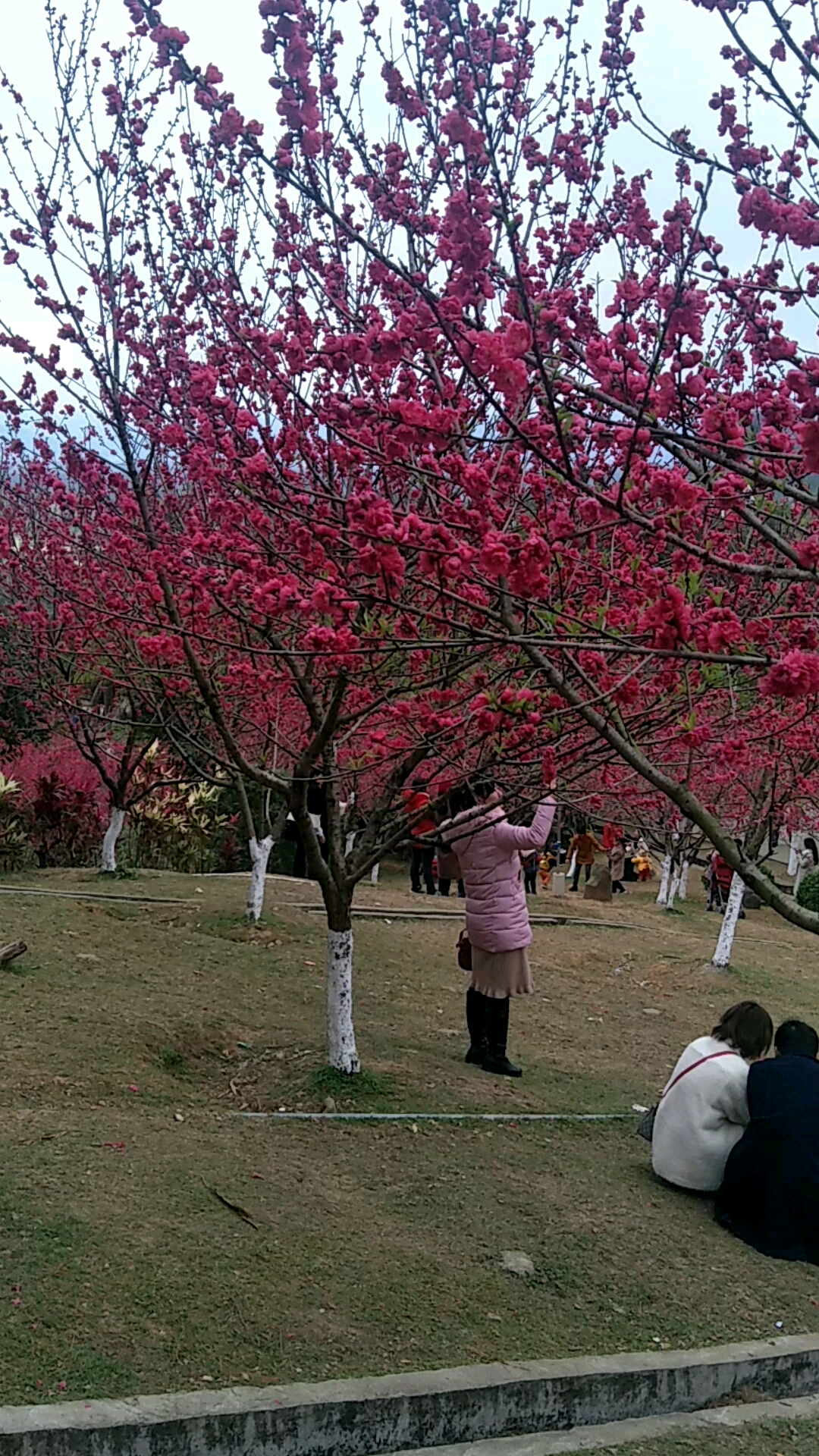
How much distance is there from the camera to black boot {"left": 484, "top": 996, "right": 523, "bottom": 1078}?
6.79 metres

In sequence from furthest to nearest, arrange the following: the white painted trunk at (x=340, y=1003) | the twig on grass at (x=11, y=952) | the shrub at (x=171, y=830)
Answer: the shrub at (x=171, y=830)
the twig on grass at (x=11, y=952)
the white painted trunk at (x=340, y=1003)

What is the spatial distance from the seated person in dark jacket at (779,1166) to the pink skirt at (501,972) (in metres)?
1.82

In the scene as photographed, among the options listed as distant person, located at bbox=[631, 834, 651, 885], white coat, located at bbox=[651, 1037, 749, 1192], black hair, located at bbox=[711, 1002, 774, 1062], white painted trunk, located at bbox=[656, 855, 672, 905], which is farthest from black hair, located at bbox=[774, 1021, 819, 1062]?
distant person, located at bbox=[631, 834, 651, 885]

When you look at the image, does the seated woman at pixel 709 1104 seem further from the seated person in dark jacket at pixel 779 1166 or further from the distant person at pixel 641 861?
the distant person at pixel 641 861

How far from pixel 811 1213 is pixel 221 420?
392cm

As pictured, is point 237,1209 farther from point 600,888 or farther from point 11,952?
point 600,888

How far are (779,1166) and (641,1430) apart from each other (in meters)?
1.34

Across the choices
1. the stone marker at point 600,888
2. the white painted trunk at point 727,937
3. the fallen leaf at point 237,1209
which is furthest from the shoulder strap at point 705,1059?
the stone marker at point 600,888

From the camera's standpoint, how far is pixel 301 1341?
3625 mm

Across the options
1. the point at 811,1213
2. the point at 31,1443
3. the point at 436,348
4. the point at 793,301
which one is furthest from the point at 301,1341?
the point at 793,301

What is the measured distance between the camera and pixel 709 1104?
5117 millimetres

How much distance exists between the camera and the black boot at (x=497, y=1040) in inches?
267

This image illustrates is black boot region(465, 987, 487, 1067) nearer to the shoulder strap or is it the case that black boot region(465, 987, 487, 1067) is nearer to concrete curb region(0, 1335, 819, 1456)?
the shoulder strap

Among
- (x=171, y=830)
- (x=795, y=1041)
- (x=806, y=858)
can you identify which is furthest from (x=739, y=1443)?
(x=806, y=858)
